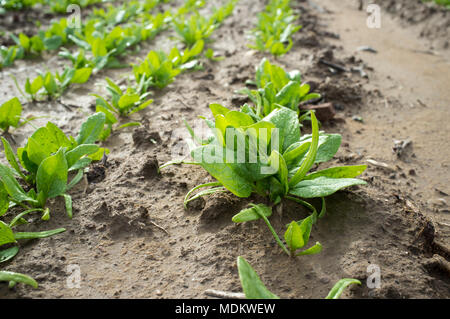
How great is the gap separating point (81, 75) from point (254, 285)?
2582 mm

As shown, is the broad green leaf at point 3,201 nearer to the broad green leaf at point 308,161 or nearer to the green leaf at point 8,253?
the green leaf at point 8,253

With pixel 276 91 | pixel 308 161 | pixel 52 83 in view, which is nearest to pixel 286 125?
pixel 308 161

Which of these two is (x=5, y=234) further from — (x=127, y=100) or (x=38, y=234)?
(x=127, y=100)

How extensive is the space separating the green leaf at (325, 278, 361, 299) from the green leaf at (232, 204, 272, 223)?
1.36 feet

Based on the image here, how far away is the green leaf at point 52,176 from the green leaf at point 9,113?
90cm

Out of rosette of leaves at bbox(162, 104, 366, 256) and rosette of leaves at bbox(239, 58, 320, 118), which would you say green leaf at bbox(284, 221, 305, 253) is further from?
rosette of leaves at bbox(239, 58, 320, 118)

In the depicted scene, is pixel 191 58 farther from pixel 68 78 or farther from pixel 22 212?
pixel 22 212

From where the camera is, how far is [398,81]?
3672 mm

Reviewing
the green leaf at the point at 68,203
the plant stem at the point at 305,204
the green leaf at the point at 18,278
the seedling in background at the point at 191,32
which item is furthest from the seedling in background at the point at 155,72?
the green leaf at the point at 18,278

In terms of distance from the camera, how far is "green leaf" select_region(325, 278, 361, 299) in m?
1.29

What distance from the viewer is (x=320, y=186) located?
163 centimetres

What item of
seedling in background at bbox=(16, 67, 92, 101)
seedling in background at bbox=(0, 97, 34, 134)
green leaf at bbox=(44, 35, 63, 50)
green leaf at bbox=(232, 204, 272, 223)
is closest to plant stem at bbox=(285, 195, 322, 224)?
green leaf at bbox=(232, 204, 272, 223)

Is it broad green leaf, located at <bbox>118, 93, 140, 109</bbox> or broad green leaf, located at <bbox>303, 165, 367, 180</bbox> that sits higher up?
broad green leaf, located at <bbox>118, 93, 140, 109</bbox>
